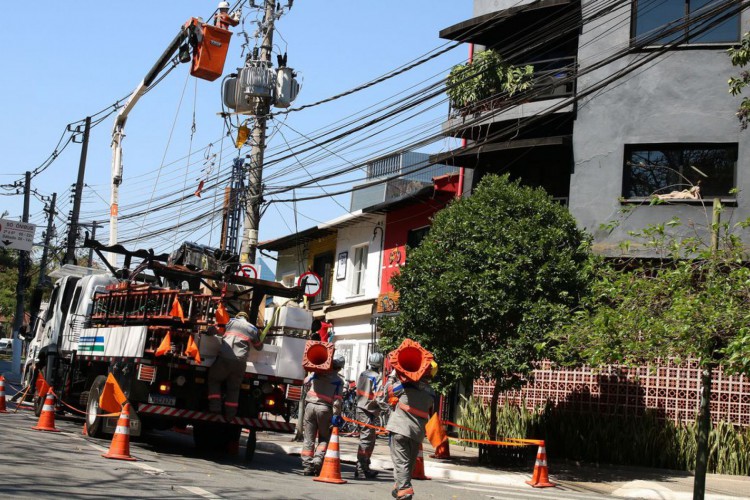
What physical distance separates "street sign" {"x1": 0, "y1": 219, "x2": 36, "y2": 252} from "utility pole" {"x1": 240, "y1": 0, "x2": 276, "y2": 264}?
27.9m

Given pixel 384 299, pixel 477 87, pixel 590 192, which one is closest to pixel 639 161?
pixel 590 192

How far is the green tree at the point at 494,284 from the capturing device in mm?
15672

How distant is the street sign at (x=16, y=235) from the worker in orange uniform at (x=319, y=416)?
3581cm

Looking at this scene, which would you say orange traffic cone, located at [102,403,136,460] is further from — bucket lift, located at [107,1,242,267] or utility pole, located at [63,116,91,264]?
utility pole, located at [63,116,91,264]

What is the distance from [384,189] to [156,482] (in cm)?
2136

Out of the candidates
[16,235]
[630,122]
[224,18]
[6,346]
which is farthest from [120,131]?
[6,346]

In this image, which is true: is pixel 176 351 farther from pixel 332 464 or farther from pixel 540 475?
pixel 540 475

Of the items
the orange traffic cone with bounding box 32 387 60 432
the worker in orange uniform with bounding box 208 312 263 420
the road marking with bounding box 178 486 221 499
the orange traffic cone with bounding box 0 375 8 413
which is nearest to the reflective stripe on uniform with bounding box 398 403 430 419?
the road marking with bounding box 178 486 221 499

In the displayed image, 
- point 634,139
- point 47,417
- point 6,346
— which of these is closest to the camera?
point 47,417

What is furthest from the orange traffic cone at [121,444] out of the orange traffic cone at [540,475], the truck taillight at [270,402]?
the orange traffic cone at [540,475]

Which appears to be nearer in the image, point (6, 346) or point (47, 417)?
point (47, 417)

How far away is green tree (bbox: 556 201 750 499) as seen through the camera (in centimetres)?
1022

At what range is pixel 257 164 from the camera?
20.8 metres

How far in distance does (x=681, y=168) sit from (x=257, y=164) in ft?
30.0
